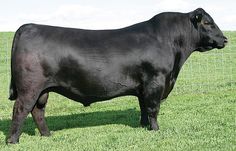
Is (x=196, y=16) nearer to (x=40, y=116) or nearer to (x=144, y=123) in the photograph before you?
(x=144, y=123)

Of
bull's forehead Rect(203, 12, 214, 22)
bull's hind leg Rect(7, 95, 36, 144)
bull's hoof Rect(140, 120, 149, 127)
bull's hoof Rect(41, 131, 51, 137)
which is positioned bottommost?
bull's hoof Rect(140, 120, 149, 127)

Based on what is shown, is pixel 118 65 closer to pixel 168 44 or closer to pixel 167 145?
pixel 168 44

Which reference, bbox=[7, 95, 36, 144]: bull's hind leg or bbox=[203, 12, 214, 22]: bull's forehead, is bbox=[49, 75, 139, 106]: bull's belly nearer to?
bbox=[7, 95, 36, 144]: bull's hind leg

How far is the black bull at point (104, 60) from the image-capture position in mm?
6984

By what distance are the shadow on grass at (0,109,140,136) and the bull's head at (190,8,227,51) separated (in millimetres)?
2048

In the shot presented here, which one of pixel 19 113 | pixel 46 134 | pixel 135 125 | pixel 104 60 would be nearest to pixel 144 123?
pixel 135 125

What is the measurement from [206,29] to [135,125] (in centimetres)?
220

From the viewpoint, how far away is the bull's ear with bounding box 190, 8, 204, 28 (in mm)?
7957

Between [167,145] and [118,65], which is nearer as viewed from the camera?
[167,145]

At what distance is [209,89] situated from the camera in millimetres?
13117

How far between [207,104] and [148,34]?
3.07 m

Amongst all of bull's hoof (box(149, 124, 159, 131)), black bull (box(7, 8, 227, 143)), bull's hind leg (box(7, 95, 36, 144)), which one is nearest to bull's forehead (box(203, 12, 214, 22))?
black bull (box(7, 8, 227, 143))

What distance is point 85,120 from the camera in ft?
29.8

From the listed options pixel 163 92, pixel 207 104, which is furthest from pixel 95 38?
pixel 207 104
